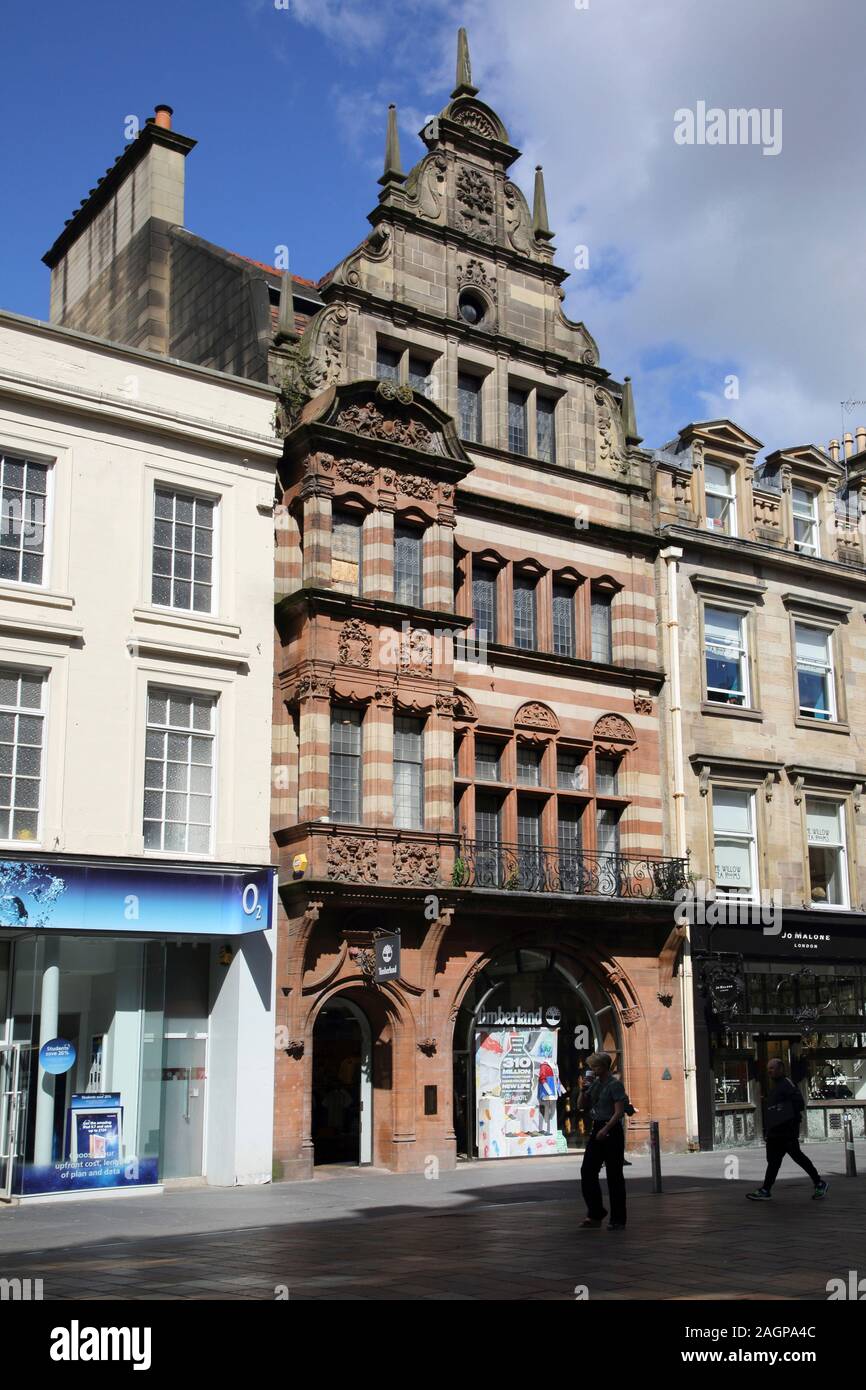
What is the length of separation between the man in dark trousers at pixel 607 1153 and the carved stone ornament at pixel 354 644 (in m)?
11.1

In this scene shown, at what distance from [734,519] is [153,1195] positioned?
63.4 feet

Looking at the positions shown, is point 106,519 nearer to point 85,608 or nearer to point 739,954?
point 85,608

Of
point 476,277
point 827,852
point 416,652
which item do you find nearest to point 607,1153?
point 416,652

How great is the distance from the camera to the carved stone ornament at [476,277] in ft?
95.0

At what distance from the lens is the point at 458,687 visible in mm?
26734

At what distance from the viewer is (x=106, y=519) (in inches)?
895

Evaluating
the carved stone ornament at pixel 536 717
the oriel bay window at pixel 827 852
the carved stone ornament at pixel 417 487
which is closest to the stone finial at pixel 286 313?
the carved stone ornament at pixel 417 487

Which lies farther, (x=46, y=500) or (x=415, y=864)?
(x=415, y=864)

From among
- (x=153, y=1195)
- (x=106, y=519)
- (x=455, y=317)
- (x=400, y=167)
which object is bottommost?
(x=153, y=1195)

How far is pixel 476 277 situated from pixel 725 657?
958cm

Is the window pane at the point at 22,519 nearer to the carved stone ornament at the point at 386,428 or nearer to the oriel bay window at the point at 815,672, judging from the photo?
the carved stone ornament at the point at 386,428

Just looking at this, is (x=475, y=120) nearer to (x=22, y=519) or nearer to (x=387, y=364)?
(x=387, y=364)
